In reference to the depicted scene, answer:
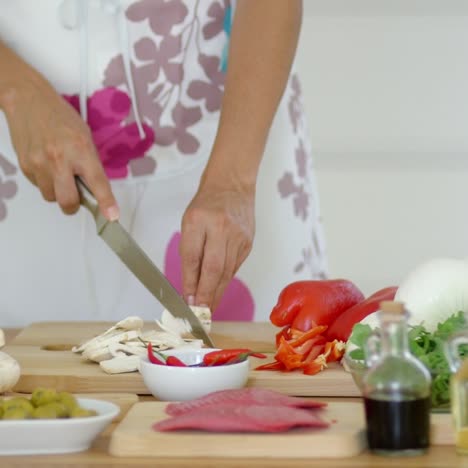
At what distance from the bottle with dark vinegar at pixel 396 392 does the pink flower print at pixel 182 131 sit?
0.96 metres

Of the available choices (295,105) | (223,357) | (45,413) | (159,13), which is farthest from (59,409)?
(295,105)

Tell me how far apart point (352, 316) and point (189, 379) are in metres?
0.31

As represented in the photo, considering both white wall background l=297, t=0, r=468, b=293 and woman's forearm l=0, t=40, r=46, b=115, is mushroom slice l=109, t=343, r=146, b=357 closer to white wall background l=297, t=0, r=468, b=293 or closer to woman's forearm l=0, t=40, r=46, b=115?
woman's forearm l=0, t=40, r=46, b=115

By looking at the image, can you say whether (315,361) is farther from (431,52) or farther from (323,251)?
(431,52)

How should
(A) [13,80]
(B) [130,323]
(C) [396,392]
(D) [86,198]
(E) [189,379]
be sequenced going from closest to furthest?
(C) [396,392], (E) [189,379], (B) [130,323], (D) [86,198], (A) [13,80]

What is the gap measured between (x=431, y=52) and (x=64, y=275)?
1412mm

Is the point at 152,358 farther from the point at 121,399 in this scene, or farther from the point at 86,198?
the point at 86,198

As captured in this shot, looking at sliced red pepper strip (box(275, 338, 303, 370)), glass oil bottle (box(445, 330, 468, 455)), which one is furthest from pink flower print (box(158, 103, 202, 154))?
glass oil bottle (box(445, 330, 468, 455))

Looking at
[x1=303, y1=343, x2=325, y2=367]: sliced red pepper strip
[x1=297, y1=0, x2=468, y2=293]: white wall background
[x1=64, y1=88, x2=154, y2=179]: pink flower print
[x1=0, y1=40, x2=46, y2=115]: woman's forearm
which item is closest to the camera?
[x1=303, y1=343, x2=325, y2=367]: sliced red pepper strip

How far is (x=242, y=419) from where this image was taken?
966 mm

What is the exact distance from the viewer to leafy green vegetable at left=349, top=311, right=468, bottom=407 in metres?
1.08

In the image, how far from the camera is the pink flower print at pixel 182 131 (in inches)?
72.1

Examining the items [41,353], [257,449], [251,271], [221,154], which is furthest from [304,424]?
[251,271]

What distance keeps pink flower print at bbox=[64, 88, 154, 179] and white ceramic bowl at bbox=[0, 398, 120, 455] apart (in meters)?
0.89
